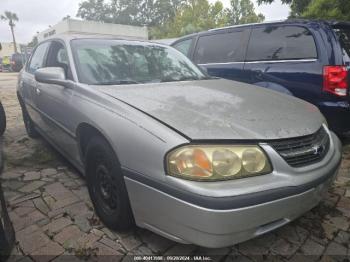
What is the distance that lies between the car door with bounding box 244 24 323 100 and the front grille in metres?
1.54

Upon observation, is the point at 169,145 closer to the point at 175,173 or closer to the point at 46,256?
the point at 175,173

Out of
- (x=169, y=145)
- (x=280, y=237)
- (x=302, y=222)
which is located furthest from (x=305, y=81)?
(x=169, y=145)

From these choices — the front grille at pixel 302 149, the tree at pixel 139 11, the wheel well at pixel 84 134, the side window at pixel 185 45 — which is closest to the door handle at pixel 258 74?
the side window at pixel 185 45

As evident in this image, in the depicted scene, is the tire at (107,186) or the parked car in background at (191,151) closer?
the parked car in background at (191,151)

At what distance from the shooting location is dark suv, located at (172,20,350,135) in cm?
330

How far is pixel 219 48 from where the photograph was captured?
4828 millimetres

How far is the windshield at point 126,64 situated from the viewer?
8.66 feet

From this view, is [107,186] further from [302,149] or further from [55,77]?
[302,149]

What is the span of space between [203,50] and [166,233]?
3958mm

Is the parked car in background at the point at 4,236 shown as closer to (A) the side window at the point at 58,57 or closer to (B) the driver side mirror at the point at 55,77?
(B) the driver side mirror at the point at 55,77

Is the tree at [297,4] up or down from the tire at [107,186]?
up

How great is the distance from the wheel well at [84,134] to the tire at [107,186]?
2.7 inches

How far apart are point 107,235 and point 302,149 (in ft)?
4.86

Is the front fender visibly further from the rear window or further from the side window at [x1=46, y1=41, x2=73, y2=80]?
the side window at [x1=46, y1=41, x2=73, y2=80]
